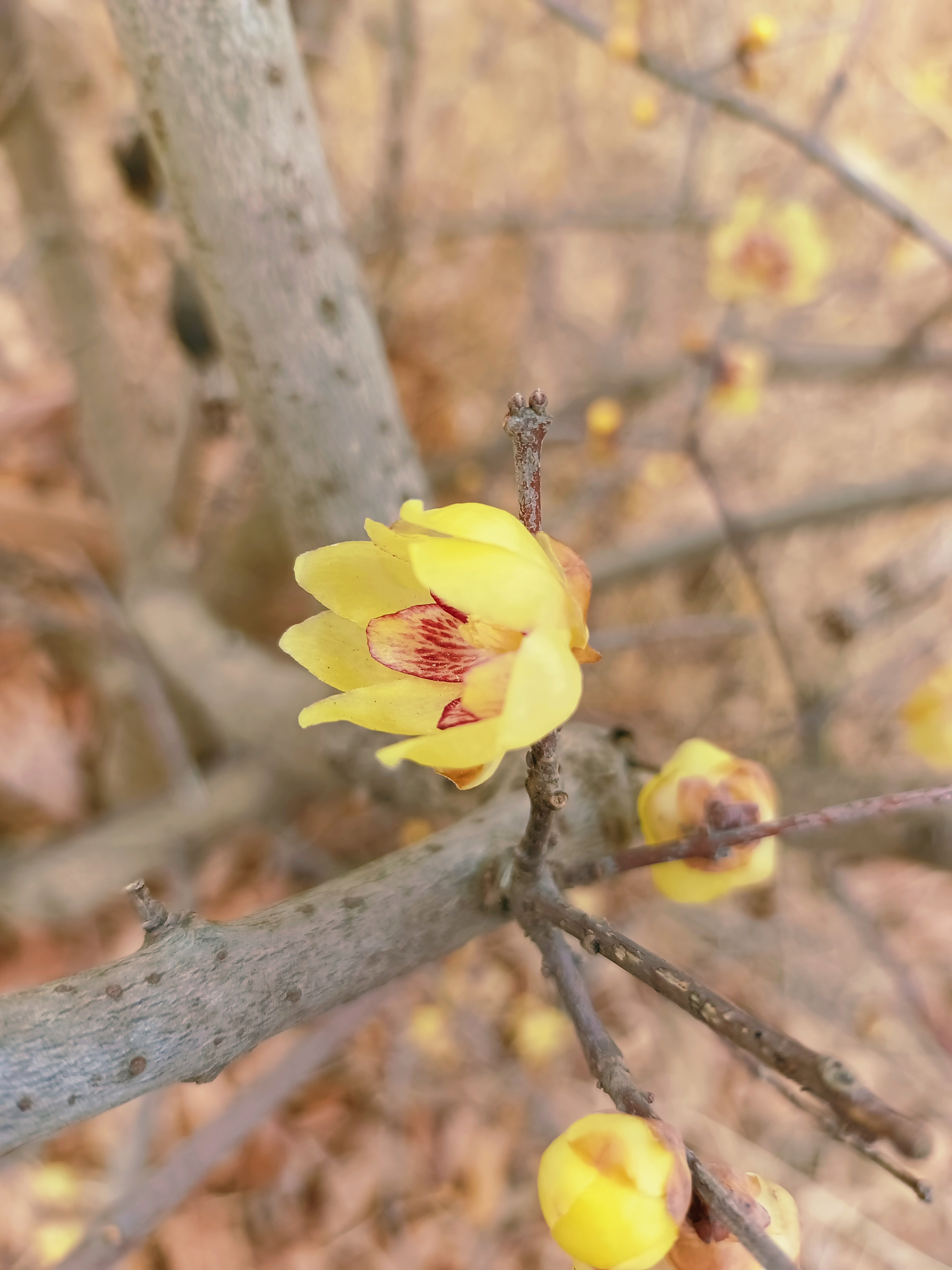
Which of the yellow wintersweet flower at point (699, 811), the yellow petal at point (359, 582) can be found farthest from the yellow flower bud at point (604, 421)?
the yellow petal at point (359, 582)

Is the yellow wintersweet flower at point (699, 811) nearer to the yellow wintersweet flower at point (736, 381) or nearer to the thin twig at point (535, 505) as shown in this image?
A: the thin twig at point (535, 505)

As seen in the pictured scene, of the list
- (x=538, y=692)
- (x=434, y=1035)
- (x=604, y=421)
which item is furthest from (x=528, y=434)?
(x=434, y=1035)

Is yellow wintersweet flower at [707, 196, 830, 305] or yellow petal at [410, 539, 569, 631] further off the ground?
yellow wintersweet flower at [707, 196, 830, 305]

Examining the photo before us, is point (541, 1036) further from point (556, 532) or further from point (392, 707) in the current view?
point (392, 707)

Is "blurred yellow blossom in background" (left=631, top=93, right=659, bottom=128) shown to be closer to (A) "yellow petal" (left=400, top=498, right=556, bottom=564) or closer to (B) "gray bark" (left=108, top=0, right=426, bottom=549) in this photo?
(B) "gray bark" (left=108, top=0, right=426, bottom=549)

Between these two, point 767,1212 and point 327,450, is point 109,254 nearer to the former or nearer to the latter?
point 327,450

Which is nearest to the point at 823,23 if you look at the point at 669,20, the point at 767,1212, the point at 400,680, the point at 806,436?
the point at 669,20

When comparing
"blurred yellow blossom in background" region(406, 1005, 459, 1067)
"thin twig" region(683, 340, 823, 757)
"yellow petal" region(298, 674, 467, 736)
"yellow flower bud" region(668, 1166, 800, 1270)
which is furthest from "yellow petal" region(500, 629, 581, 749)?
"blurred yellow blossom in background" region(406, 1005, 459, 1067)
